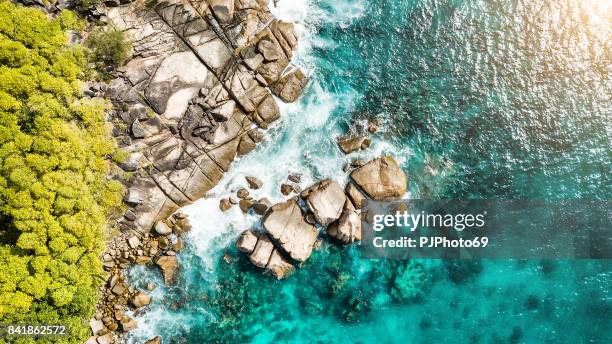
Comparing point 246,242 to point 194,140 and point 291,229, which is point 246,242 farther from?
point 194,140

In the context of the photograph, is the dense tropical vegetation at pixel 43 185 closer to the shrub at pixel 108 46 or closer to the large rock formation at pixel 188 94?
the shrub at pixel 108 46

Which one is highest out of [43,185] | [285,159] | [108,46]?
[108,46]

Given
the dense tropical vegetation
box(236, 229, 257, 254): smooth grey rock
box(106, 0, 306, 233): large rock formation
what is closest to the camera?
the dense tropical vegetation

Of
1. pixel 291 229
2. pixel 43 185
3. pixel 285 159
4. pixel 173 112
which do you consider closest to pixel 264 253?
pixel 291 229

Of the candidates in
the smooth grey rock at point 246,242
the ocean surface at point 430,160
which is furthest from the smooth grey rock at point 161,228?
the smooth grey rock at point 246,242

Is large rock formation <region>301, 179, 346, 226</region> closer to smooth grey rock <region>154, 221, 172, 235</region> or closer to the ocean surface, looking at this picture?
the ocean surface

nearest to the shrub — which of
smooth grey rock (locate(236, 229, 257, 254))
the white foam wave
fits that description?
the white foam wave
